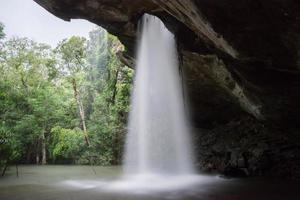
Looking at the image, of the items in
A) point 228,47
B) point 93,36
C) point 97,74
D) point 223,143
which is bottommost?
point 223,143

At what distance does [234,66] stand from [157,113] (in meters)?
11.3

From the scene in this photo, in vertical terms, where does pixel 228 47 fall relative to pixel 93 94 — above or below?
below

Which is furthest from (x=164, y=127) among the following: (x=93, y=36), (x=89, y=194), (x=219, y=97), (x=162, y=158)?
(x=93, y=36)

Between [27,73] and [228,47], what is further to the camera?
[27,73]

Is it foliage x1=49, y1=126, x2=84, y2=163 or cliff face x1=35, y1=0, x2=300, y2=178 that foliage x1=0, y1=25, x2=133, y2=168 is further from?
cliff face x1=35, y1=0, x2=300, y2=178

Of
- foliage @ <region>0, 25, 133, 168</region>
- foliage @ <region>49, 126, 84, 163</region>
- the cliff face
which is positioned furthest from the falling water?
foliage @ <region>49, 126, 84, 163</region>

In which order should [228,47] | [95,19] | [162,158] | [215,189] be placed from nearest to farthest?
[228,47]
[215,189]
[95,19]
[162,158]

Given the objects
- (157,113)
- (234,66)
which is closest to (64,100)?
(157,113)

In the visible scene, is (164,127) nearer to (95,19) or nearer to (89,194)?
(95,19)

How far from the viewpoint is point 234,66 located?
9.50m

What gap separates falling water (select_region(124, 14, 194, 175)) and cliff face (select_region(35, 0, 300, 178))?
2.97 feet

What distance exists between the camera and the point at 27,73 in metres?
29.7

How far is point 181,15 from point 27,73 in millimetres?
24461

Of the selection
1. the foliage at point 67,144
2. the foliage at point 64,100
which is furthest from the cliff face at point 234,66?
the foliage at point 67,144
